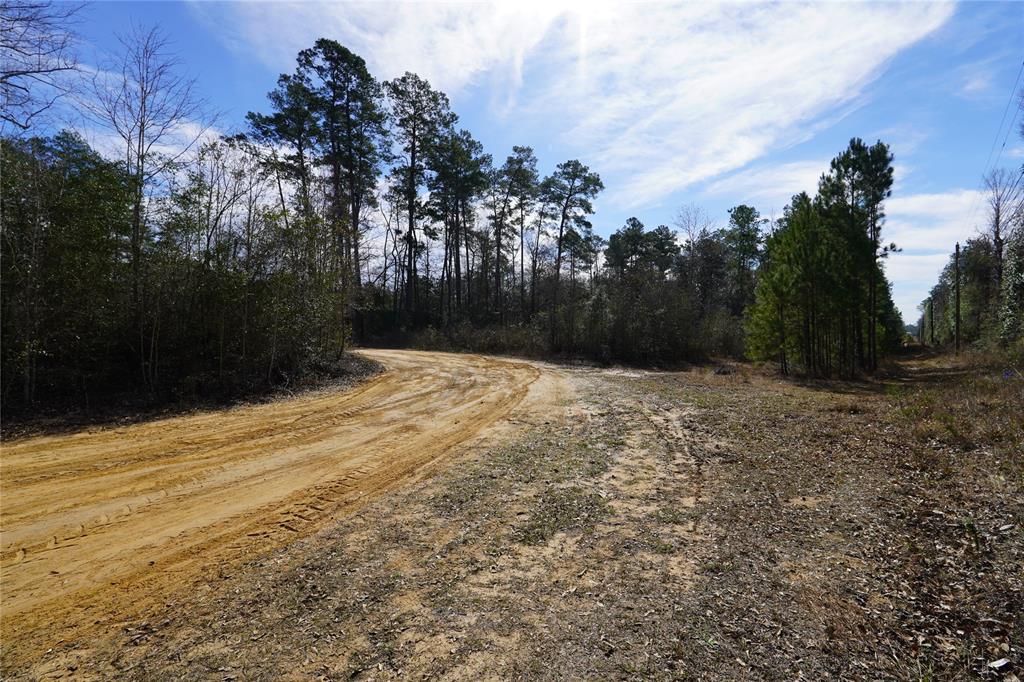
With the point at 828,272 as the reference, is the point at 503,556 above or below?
below

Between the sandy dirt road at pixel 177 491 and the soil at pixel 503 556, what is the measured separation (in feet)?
→ 0.10

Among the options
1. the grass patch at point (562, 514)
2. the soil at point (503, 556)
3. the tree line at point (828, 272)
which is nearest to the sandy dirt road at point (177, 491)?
the soil at point (503, 556)

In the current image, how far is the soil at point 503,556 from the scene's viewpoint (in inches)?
109

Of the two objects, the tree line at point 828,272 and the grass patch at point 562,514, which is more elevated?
the tree line at point 828,272

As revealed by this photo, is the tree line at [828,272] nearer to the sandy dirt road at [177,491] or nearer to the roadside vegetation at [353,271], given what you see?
the roadside vegetation at [353,271]

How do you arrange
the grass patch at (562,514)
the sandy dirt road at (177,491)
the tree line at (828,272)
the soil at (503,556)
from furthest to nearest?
the tree line at (828,272)
the grass patch at (562,514)
the sandy dirt road at (177,491)
the soil at (503,556)

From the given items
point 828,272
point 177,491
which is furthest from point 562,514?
point 828,272

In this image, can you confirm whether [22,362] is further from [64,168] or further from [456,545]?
[456,545]

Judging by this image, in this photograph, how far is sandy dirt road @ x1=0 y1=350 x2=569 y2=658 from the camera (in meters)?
3.31

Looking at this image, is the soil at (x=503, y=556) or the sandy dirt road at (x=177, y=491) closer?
the soil at (x=503, y=556)

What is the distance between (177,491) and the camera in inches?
198

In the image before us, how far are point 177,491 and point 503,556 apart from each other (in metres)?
3.85

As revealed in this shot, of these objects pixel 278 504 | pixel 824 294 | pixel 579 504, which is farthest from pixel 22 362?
pixel 824 294

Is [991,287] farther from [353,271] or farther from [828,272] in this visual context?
[353,271]
